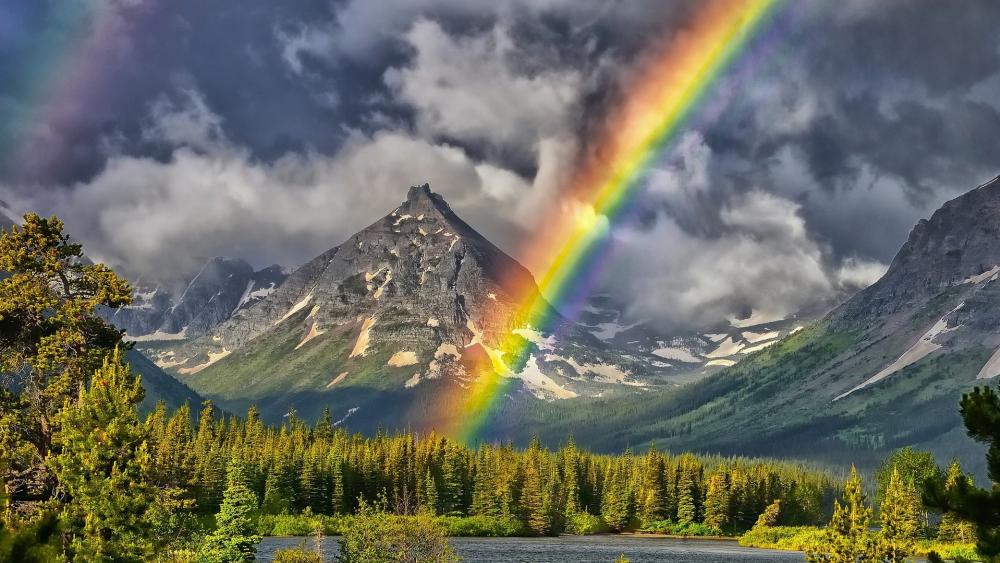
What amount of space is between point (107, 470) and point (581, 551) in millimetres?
125925

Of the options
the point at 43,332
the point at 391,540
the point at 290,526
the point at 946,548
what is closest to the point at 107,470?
the point at 43,332

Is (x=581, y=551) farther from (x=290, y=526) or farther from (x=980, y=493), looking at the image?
(x=980, y=493)

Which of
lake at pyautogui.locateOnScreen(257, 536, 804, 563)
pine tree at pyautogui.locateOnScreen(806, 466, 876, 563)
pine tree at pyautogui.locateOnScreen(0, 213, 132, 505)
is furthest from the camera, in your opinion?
lake at pyautogui.locateOnScreen(257, 536, 804, 563)

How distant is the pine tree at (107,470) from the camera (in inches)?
1629

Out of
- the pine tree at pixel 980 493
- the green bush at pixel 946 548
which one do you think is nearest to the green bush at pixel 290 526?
the green bush at pixel 946 548

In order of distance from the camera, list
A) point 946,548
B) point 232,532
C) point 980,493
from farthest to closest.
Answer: point 946,548 → point 232,532 → point 980,493

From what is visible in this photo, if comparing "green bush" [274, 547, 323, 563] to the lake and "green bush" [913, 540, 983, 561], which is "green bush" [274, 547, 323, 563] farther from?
"green bush" [913, 540, 983, 561]

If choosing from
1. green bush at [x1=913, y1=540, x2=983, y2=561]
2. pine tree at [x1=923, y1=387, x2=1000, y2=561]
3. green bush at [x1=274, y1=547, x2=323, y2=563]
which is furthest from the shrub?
green bush at [x1=913, y1=540, x2=983, y2=561]

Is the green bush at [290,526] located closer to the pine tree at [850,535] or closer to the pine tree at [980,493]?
the pine tree at [850,535]

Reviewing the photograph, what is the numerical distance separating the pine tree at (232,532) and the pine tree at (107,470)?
1568 cm

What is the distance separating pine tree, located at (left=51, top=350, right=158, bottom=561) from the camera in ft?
136

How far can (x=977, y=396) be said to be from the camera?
29.5m

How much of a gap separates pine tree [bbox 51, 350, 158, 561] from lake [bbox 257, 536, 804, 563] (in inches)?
3170

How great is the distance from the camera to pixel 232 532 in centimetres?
6116
